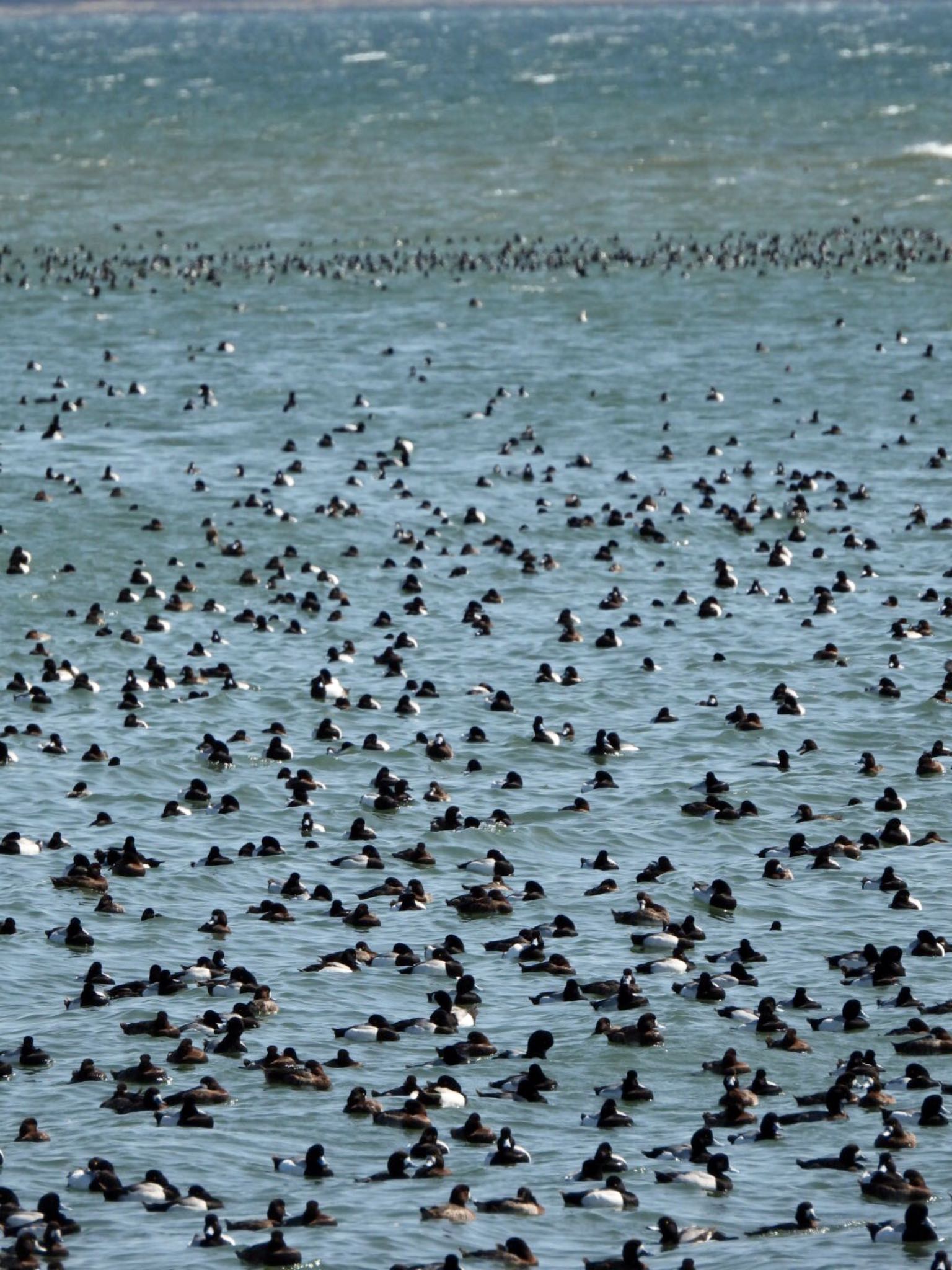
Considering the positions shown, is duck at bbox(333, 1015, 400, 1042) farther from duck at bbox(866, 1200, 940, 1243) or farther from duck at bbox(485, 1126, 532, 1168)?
duck at bbox(866, 1200, 940, 1243)

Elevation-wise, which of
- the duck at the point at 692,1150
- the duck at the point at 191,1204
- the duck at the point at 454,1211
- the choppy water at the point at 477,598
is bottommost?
the choppy water at the point at 477,598

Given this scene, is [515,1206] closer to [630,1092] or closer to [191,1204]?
[191,1204]

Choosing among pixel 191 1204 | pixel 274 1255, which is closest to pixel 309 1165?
pixel 191 1204

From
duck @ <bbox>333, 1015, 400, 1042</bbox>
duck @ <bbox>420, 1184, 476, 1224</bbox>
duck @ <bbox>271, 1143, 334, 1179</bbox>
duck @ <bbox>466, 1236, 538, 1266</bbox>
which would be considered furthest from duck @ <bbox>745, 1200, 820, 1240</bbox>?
duck @ <bbox>333, 1015, 400, 1042</bbox>

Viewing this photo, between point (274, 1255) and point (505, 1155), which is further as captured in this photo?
point (505, 1155)

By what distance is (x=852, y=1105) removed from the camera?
106 ft

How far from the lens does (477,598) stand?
62.5 metres

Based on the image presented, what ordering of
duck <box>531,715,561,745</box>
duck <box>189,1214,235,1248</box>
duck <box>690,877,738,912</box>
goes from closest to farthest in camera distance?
duck <box>189,1214,235,1248</box> → duck <box>690,877,738,912</box> → duck <box>531,715,561,745</box>

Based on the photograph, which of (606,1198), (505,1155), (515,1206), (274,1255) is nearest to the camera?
(274,1255)

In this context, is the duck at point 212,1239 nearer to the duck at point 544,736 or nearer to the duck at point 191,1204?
the duck at point 191,1204

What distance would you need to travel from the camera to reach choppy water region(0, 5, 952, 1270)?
105 feet

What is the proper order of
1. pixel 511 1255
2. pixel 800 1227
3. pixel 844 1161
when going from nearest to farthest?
pixel 511 1255
pixel 800 1227
pixel 844 1161

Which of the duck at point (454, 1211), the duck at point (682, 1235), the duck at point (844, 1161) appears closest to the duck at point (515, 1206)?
the duck at point (454, 1211)

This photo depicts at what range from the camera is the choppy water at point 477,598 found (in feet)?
105
